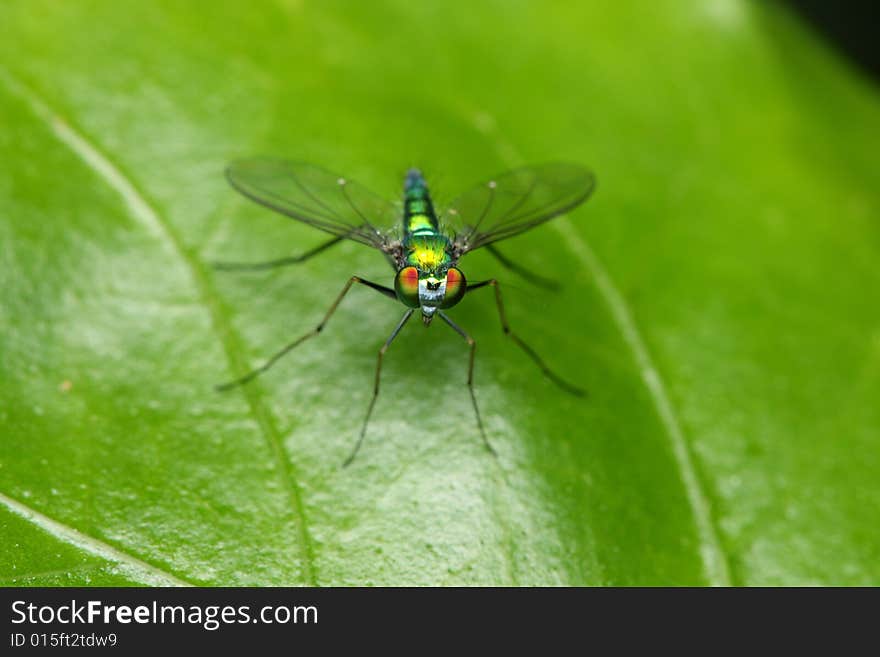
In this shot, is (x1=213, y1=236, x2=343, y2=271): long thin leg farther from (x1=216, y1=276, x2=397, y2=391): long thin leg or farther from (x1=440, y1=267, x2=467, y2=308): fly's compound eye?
(x1=440, y1=267, x2=467, y2=308): fly's compound eye

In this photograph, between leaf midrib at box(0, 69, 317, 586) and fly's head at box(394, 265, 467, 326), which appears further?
fly's head at box(394, 265, 467, 326)

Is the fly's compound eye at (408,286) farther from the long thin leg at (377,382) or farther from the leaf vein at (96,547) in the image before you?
the leaf vein at (96,547)

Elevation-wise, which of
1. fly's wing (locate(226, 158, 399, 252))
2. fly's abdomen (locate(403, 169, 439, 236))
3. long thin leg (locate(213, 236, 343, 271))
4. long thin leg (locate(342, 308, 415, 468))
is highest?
fly's abdomen (locate(403, 169, 439, 236))

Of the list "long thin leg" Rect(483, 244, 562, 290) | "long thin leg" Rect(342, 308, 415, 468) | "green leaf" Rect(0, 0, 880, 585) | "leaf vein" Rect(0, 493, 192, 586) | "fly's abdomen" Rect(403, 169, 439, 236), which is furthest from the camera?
"fly's abdomen" Rect(403, 169, 439, 236)

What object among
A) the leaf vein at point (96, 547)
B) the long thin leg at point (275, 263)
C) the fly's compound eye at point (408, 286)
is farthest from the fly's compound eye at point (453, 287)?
the leaf vein at point (96, 547)

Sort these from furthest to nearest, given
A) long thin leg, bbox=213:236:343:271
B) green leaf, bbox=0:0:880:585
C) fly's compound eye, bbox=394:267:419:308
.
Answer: fly's compound eye, bbox=394:267:419:308 → long thin leg, bbox=213:236:343:271 → green leaf, bbox=0:0:880:585

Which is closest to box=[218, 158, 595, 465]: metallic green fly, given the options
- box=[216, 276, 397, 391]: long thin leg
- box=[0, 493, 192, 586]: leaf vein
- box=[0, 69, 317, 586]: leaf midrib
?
box=[216, 276, 397, 391]: long thin leg

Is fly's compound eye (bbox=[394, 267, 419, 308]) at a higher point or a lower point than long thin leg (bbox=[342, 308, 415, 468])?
higher
